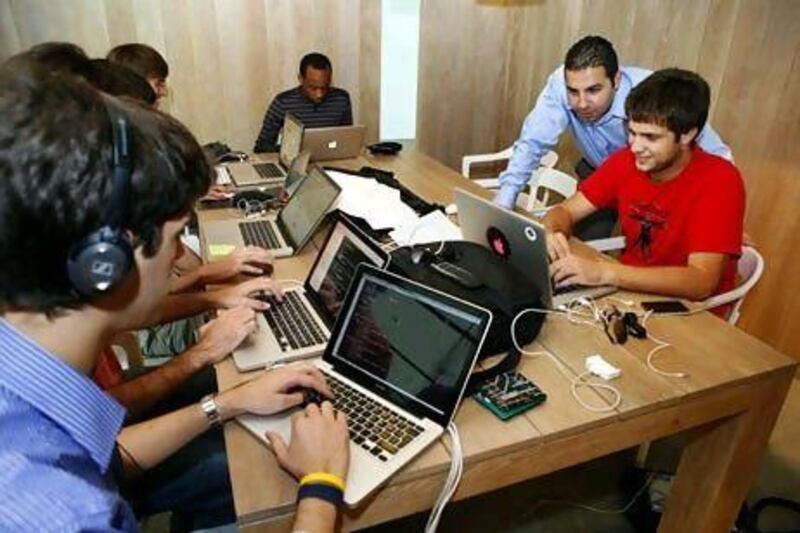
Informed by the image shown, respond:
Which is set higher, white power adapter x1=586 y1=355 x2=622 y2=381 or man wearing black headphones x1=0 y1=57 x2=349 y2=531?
man wearing black headphones x1=0 y1=57 x2=349 y2=531

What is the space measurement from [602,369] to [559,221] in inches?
36.0

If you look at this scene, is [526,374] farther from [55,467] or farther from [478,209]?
[55,467]

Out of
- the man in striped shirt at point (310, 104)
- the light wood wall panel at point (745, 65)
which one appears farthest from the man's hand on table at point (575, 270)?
the man in striped shirt at point (310, 104)

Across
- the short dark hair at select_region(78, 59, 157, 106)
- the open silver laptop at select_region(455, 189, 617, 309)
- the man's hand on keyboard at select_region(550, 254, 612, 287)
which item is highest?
the short dark hair at select_region(78, 59, 157, 106)

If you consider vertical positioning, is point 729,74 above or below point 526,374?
above

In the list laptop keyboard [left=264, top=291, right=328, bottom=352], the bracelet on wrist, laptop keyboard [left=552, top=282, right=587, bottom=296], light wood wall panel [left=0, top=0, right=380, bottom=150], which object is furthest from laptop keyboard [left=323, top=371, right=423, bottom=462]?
light wood wall panel [left=0, top=0, right=380, bottom=150]

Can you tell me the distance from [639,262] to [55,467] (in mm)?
1775

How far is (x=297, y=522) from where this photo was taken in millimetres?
811

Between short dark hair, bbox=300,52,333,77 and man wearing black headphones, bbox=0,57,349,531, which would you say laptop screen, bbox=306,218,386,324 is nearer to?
man wearing black headphones, bbox=0,57,349,531

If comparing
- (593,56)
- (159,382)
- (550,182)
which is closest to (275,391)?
(159,382)

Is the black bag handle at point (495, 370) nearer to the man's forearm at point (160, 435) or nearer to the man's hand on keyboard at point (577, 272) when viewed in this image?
the man's hand on keyboard at point (577, 272)

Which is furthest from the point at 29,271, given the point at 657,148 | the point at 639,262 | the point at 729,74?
the point at 729,74

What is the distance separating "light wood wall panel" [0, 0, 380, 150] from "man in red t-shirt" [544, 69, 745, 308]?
2.64 metres

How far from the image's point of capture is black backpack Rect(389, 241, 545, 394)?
1.16m
